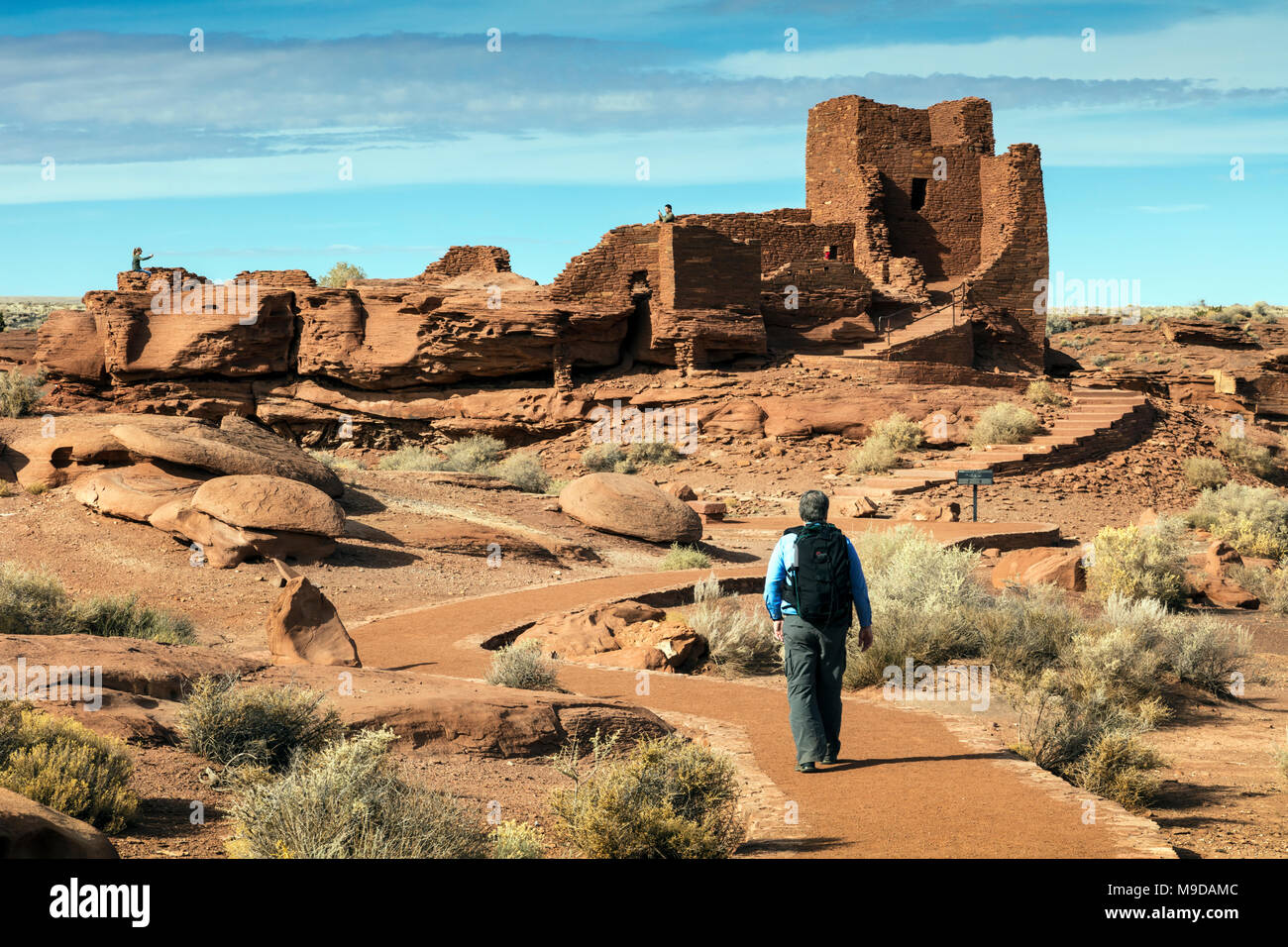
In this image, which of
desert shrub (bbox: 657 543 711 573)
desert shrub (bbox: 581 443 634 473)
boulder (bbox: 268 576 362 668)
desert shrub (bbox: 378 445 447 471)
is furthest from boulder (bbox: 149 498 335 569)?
desert shrub (bbox: 581 443 634 473)

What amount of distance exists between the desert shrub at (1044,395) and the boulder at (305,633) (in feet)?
75.3

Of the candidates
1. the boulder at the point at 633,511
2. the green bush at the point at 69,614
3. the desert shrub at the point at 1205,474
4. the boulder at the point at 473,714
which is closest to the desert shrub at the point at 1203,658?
the boulder at the point at 473,714

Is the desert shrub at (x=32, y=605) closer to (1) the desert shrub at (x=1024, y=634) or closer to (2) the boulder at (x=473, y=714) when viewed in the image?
(2) the boulder at (x=473, y=714)

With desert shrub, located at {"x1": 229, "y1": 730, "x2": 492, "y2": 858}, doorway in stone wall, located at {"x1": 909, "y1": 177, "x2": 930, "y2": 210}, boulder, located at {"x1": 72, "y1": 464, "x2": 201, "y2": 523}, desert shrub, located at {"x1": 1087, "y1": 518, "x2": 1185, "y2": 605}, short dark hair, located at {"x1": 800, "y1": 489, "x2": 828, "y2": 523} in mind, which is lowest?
desert shrub, located at {"x1": 1087, "y1": 518, "x2": 1185, "y2": 605}

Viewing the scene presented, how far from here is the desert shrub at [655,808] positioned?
488 centimetres

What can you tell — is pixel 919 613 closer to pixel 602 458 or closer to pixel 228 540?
pixel 228 540

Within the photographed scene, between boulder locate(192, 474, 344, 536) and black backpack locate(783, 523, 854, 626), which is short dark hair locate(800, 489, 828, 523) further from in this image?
boulder locate(192, 474, 344, 536)

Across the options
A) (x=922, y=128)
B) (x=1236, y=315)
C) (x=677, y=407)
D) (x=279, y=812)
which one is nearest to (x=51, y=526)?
(x=279, y=812)

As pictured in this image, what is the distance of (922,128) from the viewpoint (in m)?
37.3

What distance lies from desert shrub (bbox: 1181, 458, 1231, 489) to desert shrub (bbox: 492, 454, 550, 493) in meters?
14.6

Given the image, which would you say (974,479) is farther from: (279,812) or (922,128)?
(922,128)

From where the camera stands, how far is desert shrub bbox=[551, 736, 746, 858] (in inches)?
192

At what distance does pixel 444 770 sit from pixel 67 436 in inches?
507
